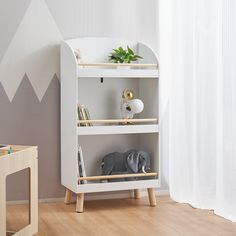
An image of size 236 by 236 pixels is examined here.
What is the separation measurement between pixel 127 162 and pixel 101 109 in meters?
0.45

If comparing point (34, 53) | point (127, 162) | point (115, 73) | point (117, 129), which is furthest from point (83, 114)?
point (34, 53)

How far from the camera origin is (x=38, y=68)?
353cm

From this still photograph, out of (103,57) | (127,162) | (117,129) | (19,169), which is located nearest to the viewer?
(19,169)

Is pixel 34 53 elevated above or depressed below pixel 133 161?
above

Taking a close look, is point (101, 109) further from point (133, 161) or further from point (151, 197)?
point (151, 197)

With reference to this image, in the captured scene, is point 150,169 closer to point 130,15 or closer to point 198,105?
point 198,105

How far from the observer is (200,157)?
3.27m

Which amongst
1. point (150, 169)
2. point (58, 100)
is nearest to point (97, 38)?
point (58, 100)

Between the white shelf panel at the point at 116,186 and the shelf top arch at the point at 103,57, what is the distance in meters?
0.70

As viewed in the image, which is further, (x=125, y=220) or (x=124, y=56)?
(x=124, y=56)

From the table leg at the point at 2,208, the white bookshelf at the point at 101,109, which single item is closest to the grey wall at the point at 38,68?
the white bookshelf at the point at 101,109

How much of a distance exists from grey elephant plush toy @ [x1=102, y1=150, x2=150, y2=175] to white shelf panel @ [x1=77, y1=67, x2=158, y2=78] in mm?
522

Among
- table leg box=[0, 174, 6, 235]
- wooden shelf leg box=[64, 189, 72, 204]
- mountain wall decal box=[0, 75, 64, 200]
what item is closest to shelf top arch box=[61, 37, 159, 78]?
mountain wall decal box=[0, 75, 64, 200]

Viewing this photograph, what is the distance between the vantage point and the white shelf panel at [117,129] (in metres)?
3.29
